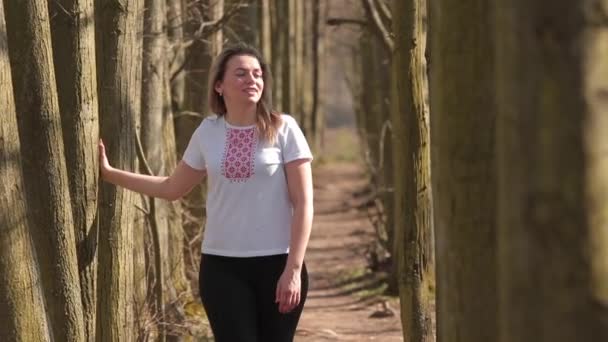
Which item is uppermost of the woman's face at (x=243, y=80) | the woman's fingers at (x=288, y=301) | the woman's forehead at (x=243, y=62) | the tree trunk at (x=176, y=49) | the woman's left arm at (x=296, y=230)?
the tree trunk at (x=176, y=49)

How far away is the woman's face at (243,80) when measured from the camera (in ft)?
17.4

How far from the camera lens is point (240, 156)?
5.22 metres

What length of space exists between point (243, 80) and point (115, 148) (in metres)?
1.05

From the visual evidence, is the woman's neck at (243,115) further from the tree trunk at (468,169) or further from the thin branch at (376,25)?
the thin branch at (376,25)

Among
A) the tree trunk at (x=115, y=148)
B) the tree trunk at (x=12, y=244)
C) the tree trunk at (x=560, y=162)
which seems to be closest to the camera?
the tree trunk at (x=560, y=162)

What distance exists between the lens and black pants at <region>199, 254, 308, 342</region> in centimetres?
522

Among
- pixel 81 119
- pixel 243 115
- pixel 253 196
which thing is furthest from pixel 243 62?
pixel 81 119

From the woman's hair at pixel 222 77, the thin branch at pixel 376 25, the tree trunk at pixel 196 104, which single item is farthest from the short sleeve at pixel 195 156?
the tree trunk at pixel 196 104

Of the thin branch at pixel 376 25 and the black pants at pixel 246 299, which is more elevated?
the thin branch at pixel 376 25

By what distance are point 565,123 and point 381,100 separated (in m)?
13.1

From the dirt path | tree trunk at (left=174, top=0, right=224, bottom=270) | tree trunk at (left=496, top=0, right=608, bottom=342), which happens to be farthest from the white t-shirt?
tree trunk at (left=174, top=0, right=224, bottom=270)

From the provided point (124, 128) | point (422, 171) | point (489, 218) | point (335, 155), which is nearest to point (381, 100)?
point (422, 171)

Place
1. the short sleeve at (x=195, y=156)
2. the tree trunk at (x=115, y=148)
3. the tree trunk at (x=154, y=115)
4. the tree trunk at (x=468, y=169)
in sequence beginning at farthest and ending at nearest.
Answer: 1. the tree trunk at (x=154, y=115)
2. the tree trunk at (x=115, y=148)
3. the short sleeve at (x=195, y=156)
4. the tree trunk at (x=468, y=169)

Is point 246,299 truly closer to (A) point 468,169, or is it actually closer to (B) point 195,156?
(B) point 195,156
